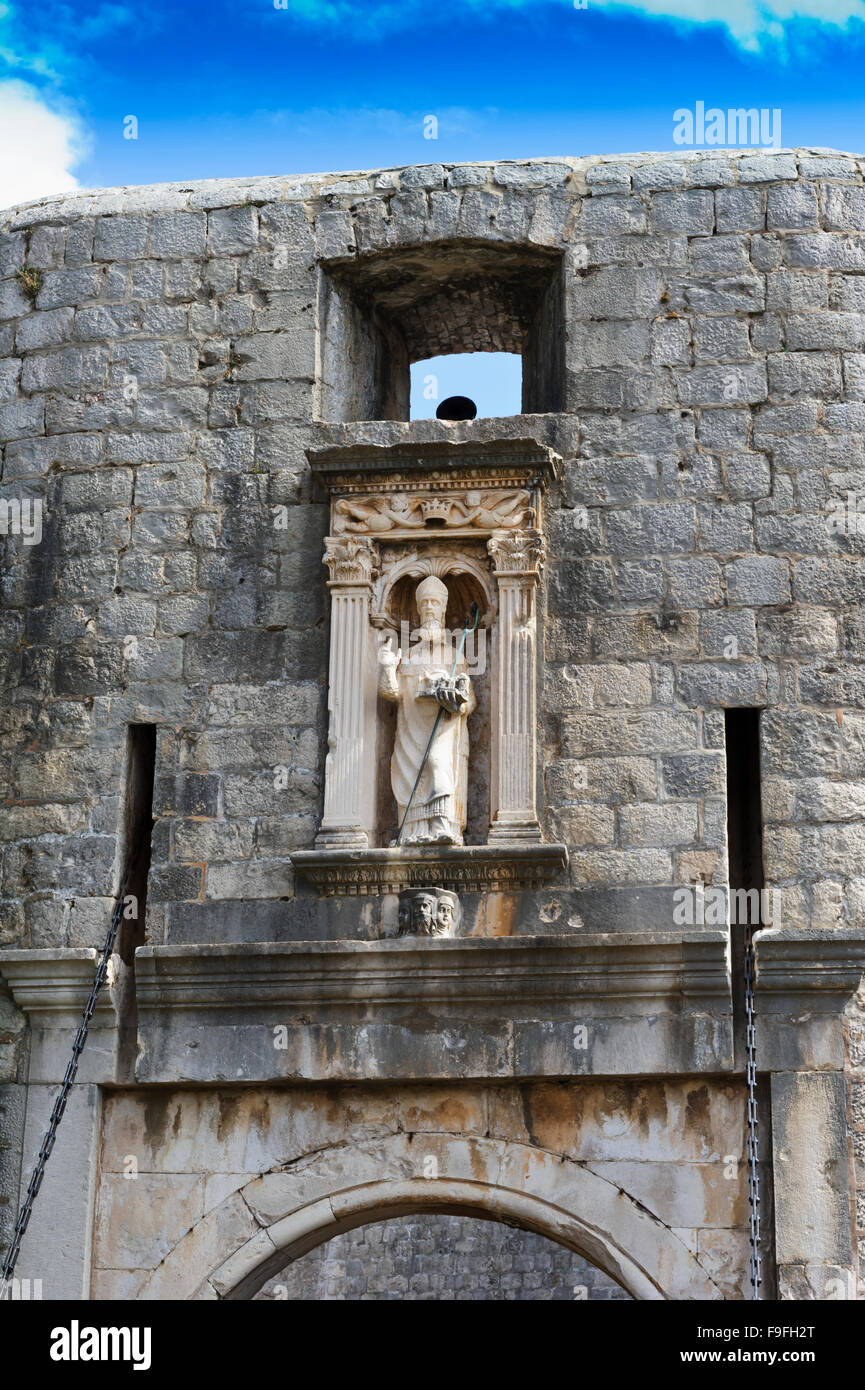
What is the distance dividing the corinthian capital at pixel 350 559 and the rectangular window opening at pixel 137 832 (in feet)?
3.31

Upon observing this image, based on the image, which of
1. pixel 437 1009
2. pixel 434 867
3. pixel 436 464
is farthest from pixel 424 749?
pixel 436 464

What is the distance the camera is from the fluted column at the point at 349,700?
29.0ft

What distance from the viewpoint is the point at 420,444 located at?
9.19m

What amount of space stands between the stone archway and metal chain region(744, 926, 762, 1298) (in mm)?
363

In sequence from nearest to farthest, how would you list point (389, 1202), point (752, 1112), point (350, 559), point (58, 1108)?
point (752, 1112) < point (389, 1202) < point (58, 1108) < point (350, 559)

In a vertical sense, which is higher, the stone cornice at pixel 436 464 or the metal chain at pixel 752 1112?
the stone cornice at pixel 436 464

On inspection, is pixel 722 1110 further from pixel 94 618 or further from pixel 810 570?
pixel 94 618

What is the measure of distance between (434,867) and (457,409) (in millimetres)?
2401

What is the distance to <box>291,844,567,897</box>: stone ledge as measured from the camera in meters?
8.64

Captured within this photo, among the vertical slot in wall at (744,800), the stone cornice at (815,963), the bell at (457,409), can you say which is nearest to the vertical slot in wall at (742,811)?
the vertical slot in wall at (744,800)
